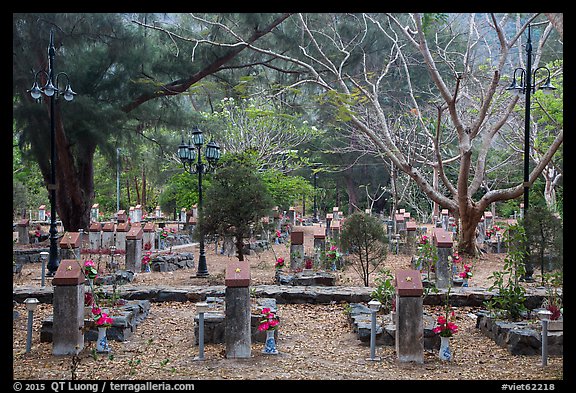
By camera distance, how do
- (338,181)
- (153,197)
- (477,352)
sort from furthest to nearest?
(153,197) < (338,181) < (477,352)

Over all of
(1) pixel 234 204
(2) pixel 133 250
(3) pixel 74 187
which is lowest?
(2) pixel 133 250

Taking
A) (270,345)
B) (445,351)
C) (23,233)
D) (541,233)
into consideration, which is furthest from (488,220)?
(270,345)

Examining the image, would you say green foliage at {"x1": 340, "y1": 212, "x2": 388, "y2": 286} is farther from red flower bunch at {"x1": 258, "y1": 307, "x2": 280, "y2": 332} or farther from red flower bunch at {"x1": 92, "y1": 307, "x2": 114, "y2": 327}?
red flower bunch at {"x1": 92, "y1": 307, "x2": 114, "y2": 327}

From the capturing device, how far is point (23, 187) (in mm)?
23438

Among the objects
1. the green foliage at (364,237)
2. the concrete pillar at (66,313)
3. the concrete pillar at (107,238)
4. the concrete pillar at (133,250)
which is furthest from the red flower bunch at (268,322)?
the concrete pillar at (107,238)

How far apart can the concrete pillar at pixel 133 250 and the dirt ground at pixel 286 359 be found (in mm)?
3735

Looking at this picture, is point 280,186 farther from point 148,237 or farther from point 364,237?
point 364,237

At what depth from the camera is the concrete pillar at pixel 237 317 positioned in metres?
5.68

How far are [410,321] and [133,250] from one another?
7.63 meters

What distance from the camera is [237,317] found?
5.68 metres

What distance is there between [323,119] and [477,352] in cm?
1964
